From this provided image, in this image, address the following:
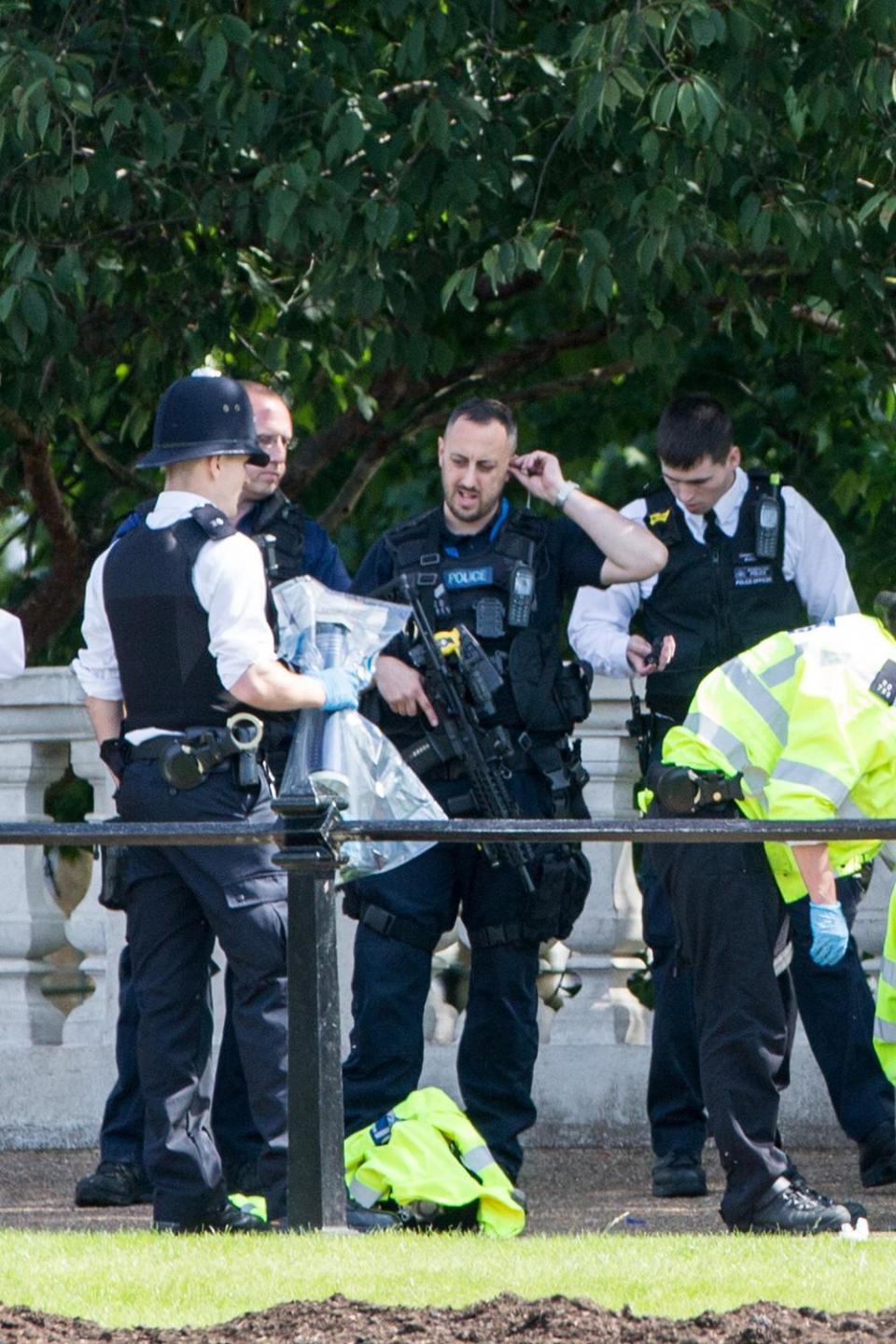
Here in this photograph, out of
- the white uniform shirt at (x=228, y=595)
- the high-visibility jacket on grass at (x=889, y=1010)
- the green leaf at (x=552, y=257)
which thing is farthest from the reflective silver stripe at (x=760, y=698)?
the green leaf at (x=552, y=257)

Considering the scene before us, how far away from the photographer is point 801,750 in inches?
207

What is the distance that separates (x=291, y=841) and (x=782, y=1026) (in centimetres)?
125

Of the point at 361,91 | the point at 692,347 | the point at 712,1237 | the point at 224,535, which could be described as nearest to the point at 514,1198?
the point at 712,1237

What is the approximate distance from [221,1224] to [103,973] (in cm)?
205

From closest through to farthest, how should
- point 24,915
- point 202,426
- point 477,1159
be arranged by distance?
point 202,426 < point 477,1159 < point 24,915

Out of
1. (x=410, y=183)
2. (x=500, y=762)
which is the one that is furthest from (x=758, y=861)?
(x=410, y=183)

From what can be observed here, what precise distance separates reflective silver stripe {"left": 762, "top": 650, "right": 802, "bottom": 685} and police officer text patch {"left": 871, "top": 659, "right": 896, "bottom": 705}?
182 millimetres

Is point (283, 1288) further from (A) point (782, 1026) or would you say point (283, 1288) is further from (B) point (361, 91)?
(B) point (361, 91)

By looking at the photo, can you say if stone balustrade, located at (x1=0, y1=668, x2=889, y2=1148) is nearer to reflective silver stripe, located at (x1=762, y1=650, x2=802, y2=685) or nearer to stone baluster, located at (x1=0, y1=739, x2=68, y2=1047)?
stone baluster, located at (x1=0, y1=739, x2=68, y2=1047)

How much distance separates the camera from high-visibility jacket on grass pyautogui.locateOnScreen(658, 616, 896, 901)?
17.1 feet

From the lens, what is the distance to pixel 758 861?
17.9 feet

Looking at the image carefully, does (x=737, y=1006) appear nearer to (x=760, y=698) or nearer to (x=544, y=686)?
(x=760, y=698)

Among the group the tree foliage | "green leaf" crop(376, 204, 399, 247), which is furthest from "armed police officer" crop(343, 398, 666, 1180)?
the tree foliage

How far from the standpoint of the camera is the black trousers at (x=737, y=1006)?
539cm
